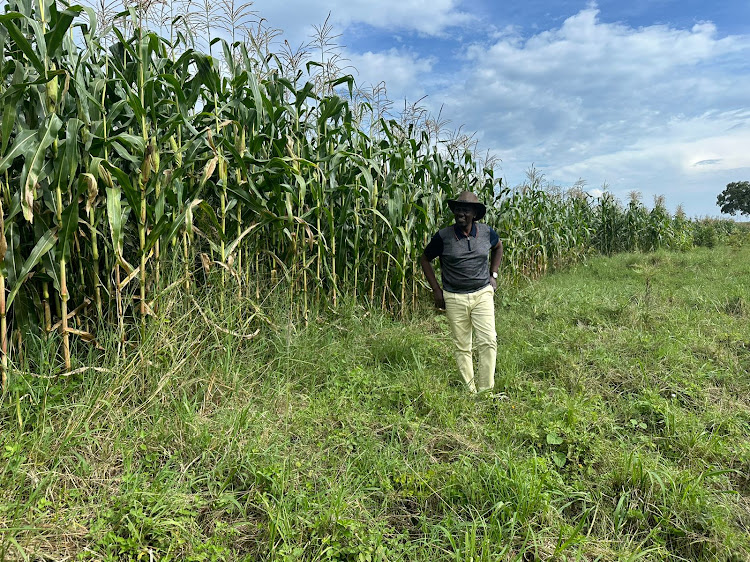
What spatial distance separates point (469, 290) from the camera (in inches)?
153

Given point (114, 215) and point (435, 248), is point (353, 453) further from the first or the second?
point (435, 248)

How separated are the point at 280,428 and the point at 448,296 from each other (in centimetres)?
191

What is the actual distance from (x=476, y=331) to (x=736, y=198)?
55.5 metres

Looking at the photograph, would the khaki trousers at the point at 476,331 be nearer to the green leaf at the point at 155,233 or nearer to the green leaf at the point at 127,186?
the green leaf at the point at 155,233

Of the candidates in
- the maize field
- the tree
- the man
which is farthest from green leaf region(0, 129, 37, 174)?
the tree

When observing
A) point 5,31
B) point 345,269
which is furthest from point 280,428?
point 5,31

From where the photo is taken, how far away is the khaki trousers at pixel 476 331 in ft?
12.4

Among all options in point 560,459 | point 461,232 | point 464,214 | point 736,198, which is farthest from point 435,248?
point 736,198

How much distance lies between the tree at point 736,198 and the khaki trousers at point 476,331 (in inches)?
2135

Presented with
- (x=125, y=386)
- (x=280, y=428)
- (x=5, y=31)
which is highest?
(x=5, y=31)

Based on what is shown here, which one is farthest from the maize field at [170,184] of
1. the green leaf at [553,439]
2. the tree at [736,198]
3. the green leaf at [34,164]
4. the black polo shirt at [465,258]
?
the tree at [736,198]

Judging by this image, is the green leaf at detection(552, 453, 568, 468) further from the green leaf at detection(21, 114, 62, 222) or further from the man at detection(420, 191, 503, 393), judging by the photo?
the green leaf at detection(21, 114, 62, 222)

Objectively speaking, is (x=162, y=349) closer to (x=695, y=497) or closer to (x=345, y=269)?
(x=345, y=269)

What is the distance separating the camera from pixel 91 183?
252 cm
